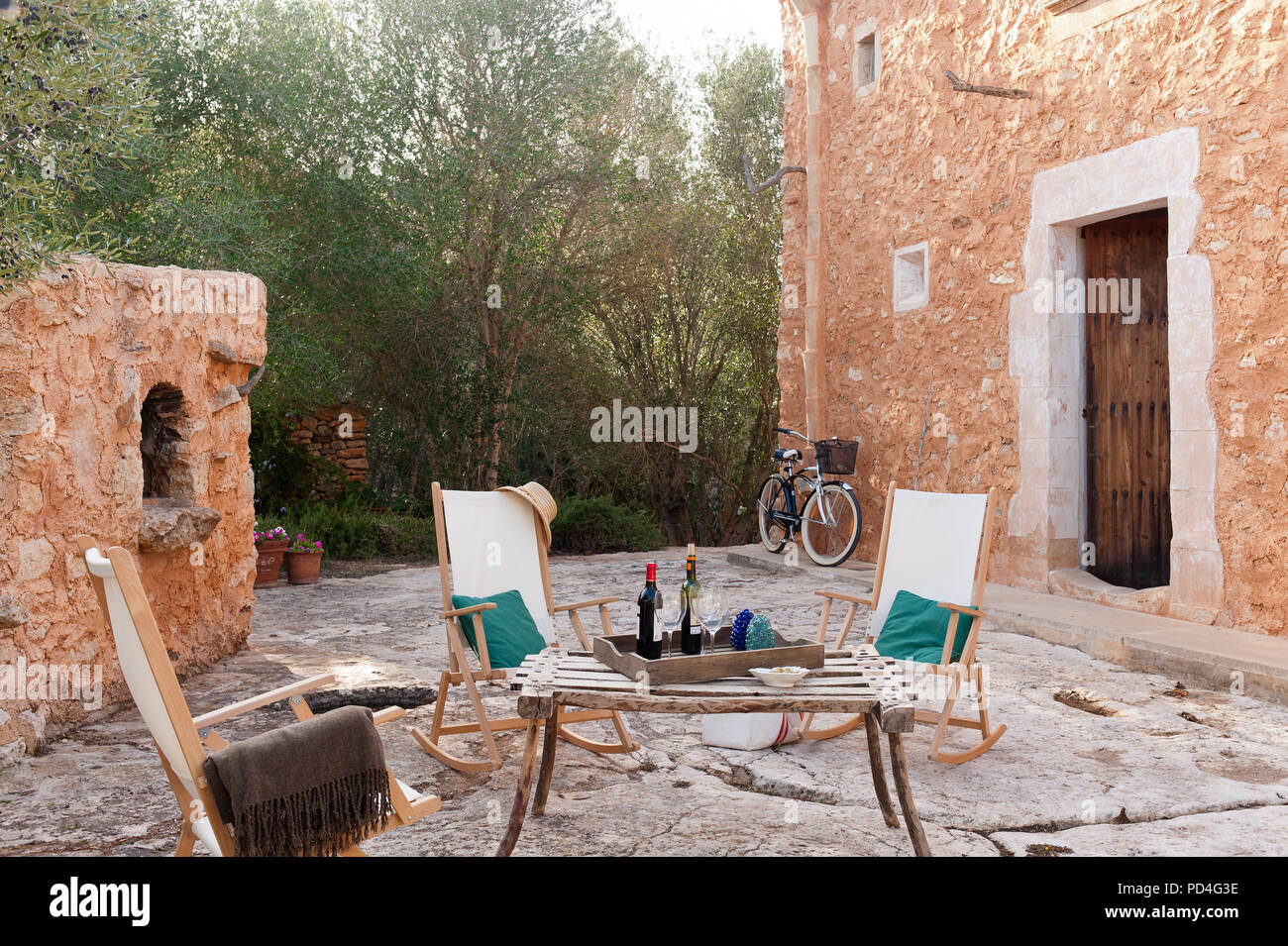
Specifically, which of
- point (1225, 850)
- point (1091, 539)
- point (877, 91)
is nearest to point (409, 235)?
point (877, 91)

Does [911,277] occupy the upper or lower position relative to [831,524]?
upper

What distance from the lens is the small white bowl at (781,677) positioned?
260 centimetres

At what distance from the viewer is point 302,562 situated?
781 cm

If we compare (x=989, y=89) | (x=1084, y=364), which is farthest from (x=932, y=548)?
(x=989, y=89)

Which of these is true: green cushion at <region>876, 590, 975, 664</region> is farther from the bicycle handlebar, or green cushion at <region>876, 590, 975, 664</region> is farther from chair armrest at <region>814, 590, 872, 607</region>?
the bicycle handlebar

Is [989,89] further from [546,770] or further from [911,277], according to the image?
[546,770]

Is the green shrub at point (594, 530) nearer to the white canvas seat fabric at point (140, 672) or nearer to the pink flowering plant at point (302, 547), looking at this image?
the pink flowering plant at point (302, 547)

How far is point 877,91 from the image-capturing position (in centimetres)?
777

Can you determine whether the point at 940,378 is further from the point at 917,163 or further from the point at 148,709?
the point at 148,709

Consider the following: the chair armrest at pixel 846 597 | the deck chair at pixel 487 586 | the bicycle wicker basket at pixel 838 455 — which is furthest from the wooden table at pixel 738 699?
the bicycle wicker basket at pixel 838 455

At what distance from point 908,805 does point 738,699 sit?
0.53m

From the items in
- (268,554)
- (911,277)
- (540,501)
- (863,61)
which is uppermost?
(863,61)

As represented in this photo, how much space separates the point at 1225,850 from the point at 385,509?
8.83 meters

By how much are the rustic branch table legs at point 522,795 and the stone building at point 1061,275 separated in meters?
3.65
